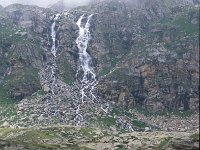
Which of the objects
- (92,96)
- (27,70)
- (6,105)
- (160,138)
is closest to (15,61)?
(27,70)

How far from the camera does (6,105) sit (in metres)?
164

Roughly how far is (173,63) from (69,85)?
42.1 m

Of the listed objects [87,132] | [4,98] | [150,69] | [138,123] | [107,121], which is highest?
[150,69]

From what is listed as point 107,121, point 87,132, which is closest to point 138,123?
point 107,121

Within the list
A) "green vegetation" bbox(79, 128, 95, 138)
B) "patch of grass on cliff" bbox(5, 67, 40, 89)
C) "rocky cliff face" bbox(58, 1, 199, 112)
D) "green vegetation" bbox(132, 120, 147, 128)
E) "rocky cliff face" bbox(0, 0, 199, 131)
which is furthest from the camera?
"patch of grass on cliff" bbox(5, 67, 40, 89)

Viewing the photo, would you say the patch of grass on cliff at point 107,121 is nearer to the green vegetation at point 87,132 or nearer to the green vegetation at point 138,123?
the green vegetation at point 138,123

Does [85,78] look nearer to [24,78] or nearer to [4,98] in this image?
[24,78]

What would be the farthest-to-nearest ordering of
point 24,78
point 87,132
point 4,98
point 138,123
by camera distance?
point 24,78 → point 4,98 → point 138,123 → point 87,132

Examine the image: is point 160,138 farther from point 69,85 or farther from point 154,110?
point 69,85

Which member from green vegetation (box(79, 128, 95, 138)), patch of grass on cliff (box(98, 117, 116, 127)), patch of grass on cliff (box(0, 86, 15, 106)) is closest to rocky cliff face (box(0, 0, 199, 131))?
patch of grass on cliff (box(0, 86, 15, 106))

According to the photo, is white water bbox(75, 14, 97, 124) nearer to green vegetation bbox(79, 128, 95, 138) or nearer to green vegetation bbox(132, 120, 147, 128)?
green vegetation bbox(79, 128, 95, 138)

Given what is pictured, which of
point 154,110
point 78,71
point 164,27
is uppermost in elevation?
point 164,27

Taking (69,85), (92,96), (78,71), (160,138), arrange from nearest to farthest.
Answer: (160,138) < (92,96) < (69,85) < (78,71)

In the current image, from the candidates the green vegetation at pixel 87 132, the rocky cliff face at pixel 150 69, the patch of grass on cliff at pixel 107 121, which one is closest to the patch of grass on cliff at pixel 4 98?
the rocky cliff face at pixel 150 69
